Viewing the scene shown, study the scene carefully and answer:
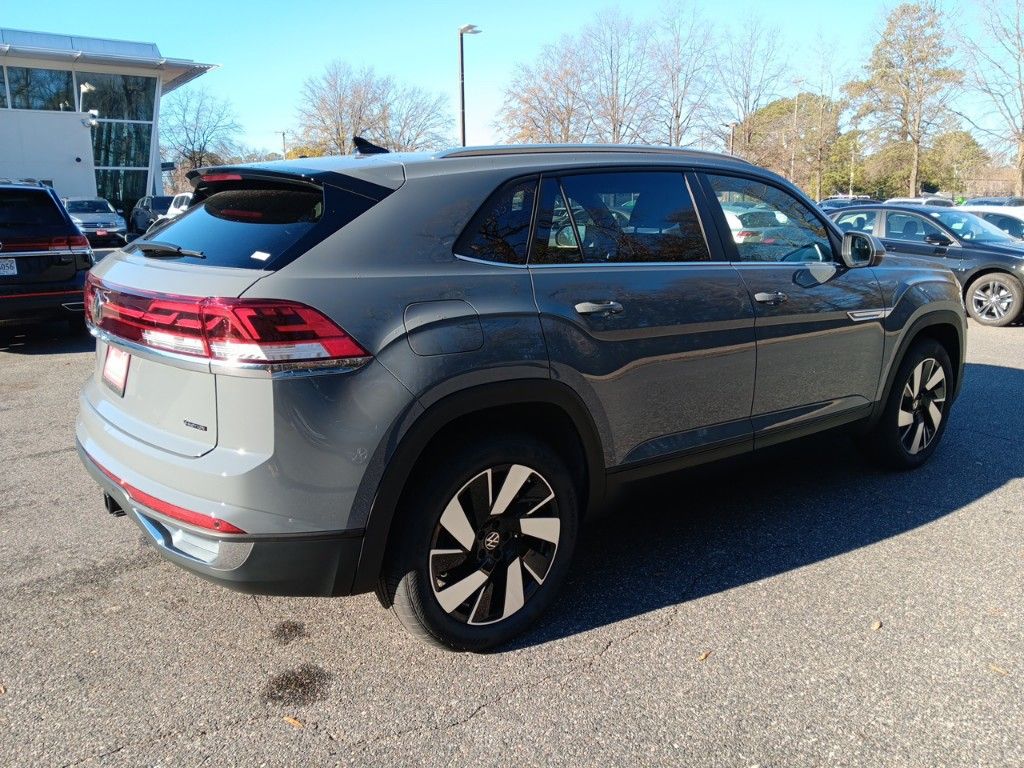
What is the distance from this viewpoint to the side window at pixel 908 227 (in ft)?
37.9

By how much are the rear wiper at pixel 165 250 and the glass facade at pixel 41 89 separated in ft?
139

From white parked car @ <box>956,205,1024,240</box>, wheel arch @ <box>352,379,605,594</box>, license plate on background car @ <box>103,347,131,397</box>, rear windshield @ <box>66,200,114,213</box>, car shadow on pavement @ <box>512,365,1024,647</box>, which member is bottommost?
car shadow on pavement @ <box>512,365,1024,647</box>

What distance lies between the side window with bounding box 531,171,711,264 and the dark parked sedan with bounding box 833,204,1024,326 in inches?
348

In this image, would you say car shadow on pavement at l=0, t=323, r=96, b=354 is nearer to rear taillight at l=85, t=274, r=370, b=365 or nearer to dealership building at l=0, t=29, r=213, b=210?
rear taillight at l=85, t=274, r=370, b=365

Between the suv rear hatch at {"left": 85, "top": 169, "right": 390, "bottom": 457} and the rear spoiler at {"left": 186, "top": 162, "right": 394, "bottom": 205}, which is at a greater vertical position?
the rear spoiler at {"left": 186, "top": 162, "right": 394, "bottom": 205}

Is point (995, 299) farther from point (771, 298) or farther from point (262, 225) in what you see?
point (262, 225)

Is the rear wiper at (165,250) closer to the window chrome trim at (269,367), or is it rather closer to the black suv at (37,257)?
the window chrome trim at (269,367)

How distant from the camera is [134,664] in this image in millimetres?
2805

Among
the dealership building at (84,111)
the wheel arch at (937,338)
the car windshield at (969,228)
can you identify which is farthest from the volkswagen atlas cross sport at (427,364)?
the dealership building at (84,111)

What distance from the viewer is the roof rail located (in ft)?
10.1

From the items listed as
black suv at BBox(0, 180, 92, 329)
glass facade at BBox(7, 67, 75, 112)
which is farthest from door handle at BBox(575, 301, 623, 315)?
glass facade at BBox(7, 67, 75, 112)

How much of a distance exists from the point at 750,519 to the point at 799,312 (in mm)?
1084

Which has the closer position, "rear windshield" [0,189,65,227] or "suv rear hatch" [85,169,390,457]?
"suv rear hatch" [85,169,390,457]

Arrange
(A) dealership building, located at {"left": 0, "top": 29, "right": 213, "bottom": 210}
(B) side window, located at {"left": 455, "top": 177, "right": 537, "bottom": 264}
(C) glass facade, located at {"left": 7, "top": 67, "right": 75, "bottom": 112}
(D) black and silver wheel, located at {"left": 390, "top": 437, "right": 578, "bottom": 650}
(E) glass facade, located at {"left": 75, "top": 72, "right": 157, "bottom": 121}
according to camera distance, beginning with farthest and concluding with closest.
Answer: (E) glass facade, located at {"left": 75, "top": 72, "right": 157, "bottom": 121} → (C) glass facade, located at {"left": 7, "top": 67, "right": 75, "bottom": 112} → (A) dealership building, located at {"left": 0, "top": 29, "right": 213, "bottom": 210} → (B) side window, located at {"left": 455, "top": 177, "right": 537, "bottom": 264} → (D) black and silver wheel, located at {"left": 390, "top": 437, "right": 578, "bottom": 650}
